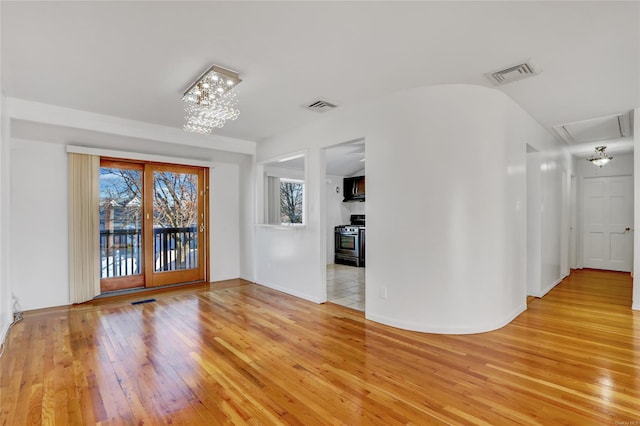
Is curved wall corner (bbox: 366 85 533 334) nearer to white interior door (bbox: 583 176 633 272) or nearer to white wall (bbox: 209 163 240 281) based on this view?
white wall (bbox: 209 163 240 281)

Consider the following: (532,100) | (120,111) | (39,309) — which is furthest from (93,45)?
(532,100)

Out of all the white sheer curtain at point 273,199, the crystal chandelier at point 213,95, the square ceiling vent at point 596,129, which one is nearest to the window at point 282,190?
the white sheer curtain at point 273,199

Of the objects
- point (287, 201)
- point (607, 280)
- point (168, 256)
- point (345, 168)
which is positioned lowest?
point (607, 280)

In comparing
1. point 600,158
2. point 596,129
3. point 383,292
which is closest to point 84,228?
point 383,292

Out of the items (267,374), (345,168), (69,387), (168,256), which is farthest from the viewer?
(345,168)

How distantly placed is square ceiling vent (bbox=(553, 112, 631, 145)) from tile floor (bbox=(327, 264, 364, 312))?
12.5ft

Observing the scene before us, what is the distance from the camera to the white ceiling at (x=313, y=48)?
80.0 inches

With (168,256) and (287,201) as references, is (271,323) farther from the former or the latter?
(287,201)

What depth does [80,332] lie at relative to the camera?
129 inches

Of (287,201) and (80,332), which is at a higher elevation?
(287,201)

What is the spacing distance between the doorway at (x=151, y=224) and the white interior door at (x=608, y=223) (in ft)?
26.9

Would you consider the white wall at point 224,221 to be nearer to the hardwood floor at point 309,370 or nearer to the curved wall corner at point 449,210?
the hardwood floor at point 309,370

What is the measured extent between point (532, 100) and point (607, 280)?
433cm

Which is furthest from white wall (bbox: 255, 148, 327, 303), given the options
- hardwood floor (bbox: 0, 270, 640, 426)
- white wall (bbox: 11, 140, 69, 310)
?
white wall (bbox: 11, 140, 69, 310)
